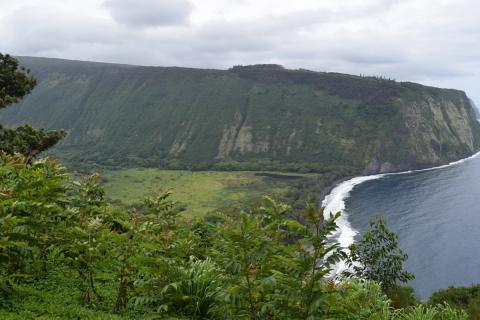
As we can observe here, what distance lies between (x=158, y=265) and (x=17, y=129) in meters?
29.3

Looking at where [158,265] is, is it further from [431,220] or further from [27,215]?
[431,220]

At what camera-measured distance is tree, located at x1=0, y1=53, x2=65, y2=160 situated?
32500mm

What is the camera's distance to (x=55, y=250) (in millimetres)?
13086

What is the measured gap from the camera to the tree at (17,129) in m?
32.5

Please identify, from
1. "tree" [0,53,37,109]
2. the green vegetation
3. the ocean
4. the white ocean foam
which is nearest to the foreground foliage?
the green vegetation

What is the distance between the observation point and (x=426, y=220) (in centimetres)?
13625

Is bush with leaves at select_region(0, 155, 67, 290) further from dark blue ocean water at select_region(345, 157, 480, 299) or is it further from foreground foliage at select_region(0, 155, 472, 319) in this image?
dark blue ocean water at select_region(345, 157, 480, 299)

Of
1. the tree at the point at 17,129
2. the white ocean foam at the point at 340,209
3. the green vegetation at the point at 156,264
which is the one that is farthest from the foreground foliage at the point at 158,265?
the white ocean foam at the point at 340,209

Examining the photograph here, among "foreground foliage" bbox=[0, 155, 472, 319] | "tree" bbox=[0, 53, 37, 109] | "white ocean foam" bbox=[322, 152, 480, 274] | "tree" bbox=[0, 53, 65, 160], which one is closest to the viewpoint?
"foreground foliage" bbox=[0, 155, 472, 319]

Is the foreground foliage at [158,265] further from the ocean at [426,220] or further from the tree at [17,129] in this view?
the ocean at [426,220]

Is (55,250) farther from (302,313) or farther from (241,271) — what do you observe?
(302,313)

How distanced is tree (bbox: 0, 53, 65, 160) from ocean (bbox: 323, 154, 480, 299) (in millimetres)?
48001

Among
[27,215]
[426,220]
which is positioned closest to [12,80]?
[27,215]

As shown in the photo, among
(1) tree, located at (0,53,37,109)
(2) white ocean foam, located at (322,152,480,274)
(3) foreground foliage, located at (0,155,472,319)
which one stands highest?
(1) tree, located at (0,53,37,109)
